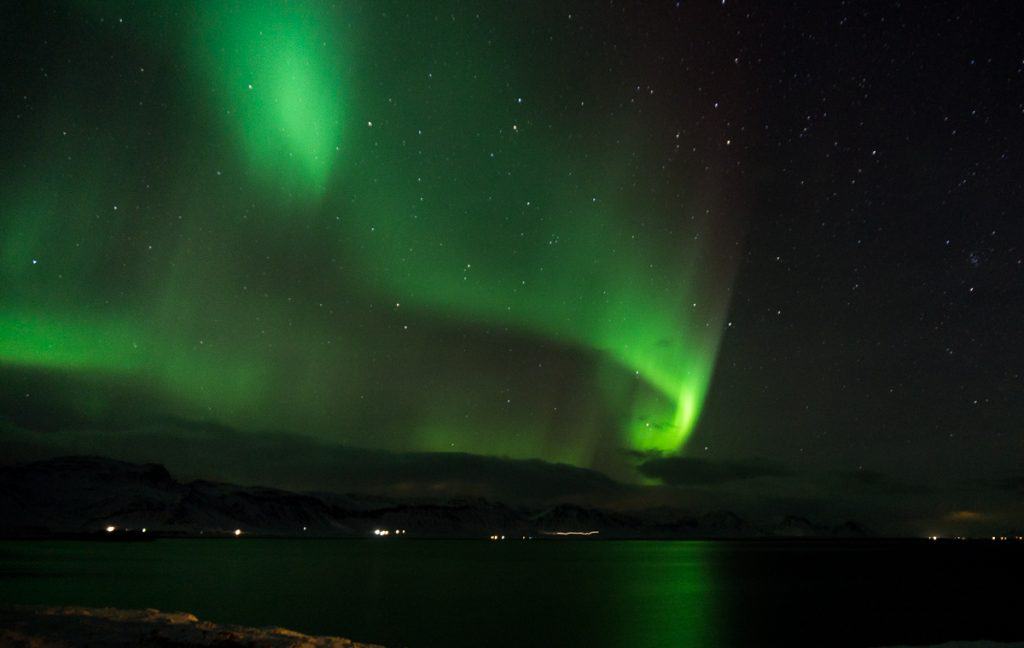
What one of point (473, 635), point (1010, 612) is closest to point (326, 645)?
point (473, 635)

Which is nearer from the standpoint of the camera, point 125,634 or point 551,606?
point 125,634

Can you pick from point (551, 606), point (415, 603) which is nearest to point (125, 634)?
point (415, 603)

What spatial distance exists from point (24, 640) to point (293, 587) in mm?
61757

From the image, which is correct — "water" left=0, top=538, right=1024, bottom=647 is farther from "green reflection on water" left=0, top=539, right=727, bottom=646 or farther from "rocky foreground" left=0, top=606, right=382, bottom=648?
"rocky foreground" left=0, top=606, right=382, bottom=648

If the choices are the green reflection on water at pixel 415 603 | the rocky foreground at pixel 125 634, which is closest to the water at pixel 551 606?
the green reflection on water at pixel 415 603

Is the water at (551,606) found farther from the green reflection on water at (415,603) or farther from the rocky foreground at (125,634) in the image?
the rocky foreground at (125,634)

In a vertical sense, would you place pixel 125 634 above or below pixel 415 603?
above

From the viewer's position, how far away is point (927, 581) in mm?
111125

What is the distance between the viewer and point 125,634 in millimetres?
20500

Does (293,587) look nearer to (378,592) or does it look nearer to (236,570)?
(378,592)

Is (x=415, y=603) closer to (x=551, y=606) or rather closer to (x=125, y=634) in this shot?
(x=551, y=606)

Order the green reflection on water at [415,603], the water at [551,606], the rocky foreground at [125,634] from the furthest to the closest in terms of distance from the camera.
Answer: the water at [551,606] < the green reflection on water at [415,603] < the rocky foreground at [125,634]

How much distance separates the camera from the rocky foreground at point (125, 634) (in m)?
19.3

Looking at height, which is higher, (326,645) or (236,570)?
(326,645)
